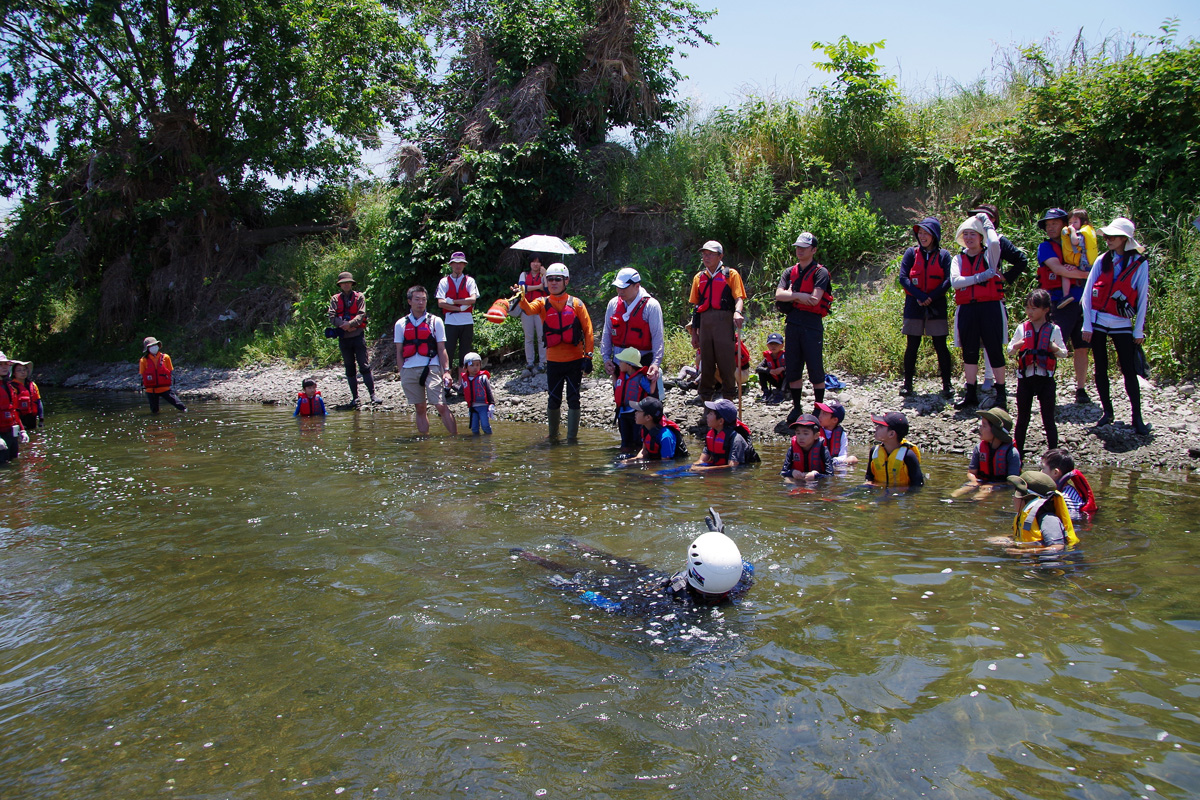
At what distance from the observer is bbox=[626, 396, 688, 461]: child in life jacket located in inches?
333

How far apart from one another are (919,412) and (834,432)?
228 cm

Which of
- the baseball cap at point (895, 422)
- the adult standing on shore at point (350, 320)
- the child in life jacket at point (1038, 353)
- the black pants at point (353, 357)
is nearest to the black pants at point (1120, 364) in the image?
the child in life jacket at point (1038, 353)

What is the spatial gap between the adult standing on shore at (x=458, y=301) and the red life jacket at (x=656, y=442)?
508cm

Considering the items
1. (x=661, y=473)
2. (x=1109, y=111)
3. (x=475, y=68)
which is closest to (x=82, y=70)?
(x=475, y=68)

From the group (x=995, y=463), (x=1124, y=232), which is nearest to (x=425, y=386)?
(x=995, y=463)

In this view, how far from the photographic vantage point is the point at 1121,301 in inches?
307

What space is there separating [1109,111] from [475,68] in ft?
39.5

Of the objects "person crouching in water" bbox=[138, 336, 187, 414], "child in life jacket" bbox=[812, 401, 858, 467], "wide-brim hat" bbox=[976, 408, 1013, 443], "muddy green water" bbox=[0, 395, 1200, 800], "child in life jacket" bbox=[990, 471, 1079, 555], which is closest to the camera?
"muddy green water" bbox=[0, 395, 1200, 800]

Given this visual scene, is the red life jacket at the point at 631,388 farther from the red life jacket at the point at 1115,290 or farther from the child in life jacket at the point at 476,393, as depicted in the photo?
the red life jacket at the point at 1115,290

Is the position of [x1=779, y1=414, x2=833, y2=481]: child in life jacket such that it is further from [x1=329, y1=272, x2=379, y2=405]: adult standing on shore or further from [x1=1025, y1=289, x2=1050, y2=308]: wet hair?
[x1=329, y1=272, x2=379, y2=405]: adult standing on shore

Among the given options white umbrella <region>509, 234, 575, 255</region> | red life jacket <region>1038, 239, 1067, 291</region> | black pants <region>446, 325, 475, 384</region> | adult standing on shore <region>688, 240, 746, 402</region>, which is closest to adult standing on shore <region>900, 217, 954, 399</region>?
red life jacket <region>1038, 239, 1067, 291</region>

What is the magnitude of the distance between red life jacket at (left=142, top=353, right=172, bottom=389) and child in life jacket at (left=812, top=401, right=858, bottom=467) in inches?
454

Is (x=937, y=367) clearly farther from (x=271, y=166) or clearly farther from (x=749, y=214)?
(x=271, y=166)

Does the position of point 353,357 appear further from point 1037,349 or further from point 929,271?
point 1037,349
